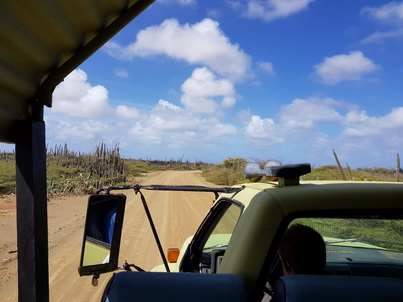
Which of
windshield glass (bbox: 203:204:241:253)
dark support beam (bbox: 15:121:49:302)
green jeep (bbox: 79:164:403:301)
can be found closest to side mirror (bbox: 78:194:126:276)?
green jeep (bbox: 79:164:403:301)

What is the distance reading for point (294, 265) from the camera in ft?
5.90

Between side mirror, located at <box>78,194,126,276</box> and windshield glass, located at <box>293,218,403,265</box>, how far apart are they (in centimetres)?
106

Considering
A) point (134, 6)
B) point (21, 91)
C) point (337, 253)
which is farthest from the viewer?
point (337, 253)

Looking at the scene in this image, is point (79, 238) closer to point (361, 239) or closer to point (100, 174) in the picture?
point (361, 239)

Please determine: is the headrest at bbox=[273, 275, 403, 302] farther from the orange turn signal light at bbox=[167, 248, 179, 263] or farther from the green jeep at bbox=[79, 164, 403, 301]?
the orange turn signal light at bbox=[167, 248, 179, 263]

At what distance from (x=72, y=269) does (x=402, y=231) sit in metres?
6.03

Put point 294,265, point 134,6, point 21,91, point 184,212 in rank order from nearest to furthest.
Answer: point 294,265
point 21,91
point 134,6
point 184,212

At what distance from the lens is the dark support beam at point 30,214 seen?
188 centimetres

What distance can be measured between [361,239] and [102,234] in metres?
1.55

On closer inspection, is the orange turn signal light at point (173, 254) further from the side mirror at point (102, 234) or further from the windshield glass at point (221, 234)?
the side mirror at point (102, 234)

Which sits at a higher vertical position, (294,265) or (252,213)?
(252,213)

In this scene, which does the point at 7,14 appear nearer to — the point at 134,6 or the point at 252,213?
the point at 134,6

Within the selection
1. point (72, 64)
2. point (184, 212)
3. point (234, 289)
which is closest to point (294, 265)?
point (234, 289)

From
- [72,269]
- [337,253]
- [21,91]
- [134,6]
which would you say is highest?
[134,6]
